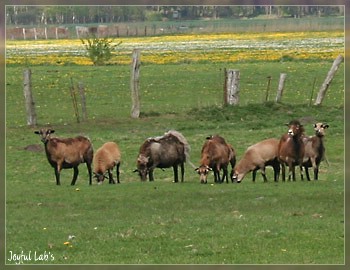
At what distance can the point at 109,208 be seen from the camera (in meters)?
11.7

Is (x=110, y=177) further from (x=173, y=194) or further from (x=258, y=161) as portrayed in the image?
(x=173, y=194)

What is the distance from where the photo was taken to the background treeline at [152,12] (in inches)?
181

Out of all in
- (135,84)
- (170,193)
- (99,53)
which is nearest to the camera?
(170,193)

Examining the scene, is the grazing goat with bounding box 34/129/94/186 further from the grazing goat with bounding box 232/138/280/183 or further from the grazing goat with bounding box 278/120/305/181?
the grazing goat with bounding box 278/120/305/181

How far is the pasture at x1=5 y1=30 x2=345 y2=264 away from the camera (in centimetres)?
786

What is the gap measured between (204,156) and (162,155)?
826 mm

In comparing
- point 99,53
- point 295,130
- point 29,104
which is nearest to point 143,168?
point 295,130

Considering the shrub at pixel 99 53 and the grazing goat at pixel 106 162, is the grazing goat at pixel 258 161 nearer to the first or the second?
the grazing goat at pixel 106 162

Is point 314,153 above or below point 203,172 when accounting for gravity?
above

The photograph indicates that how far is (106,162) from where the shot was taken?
17.5 meters

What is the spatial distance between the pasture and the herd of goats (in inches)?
14.3

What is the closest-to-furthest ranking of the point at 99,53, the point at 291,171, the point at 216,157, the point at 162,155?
the point at 291,171 → the point at 216,157 → the point at 162,155 → the point at 99,53

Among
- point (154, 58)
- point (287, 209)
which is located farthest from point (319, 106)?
point (154, 58)

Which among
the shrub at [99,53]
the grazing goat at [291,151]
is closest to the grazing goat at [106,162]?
the grazing goat at [291,151]
